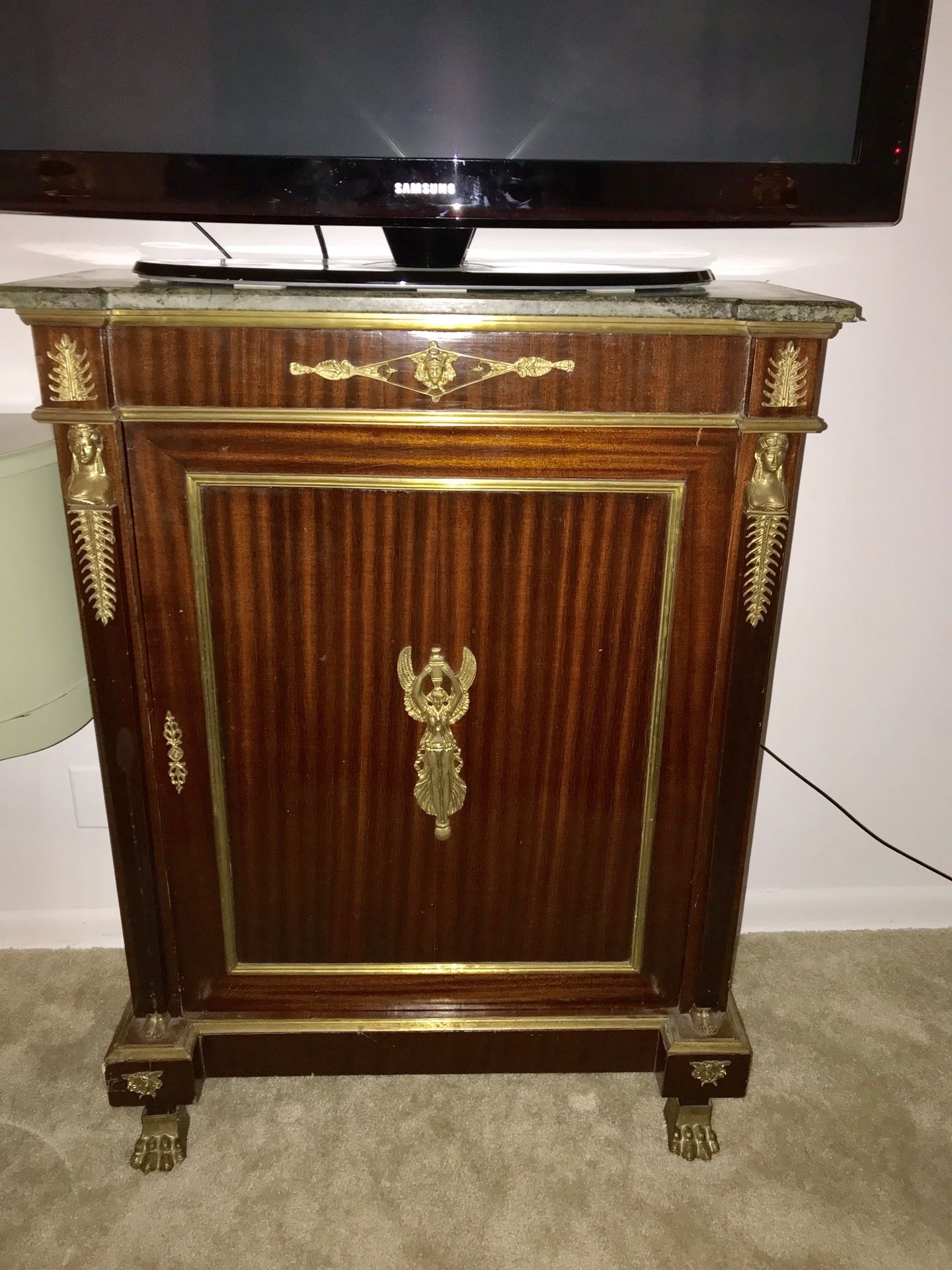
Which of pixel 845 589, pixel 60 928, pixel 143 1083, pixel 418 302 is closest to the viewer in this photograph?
pixel 418 302

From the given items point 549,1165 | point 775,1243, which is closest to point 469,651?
point 549,1165

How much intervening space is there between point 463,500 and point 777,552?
0.36 meters

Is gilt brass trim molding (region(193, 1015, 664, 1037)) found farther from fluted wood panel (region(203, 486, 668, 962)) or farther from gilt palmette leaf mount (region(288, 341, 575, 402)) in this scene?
gilt palmette leaf mount (region(288, 341, 575, 402))

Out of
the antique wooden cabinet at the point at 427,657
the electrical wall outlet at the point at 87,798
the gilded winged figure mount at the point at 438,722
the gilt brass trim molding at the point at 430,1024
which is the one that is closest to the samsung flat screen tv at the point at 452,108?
the antique wooden cabinet at the point at 427,657

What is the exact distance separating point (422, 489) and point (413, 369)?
128 millimetres

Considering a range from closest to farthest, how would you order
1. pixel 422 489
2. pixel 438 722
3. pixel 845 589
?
pixel 422 489
pixel 438 722
pixel 845 589

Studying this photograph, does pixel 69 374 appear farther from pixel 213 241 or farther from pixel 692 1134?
pixel 692 1134

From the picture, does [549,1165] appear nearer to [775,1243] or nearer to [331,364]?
[775,1243]

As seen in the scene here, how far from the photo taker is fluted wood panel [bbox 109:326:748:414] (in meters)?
0.93

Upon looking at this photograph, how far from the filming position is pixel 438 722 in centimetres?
110

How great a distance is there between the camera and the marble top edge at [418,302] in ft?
2.93

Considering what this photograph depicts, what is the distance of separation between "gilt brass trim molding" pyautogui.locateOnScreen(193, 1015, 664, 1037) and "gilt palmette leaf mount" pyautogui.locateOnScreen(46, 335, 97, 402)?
84cm

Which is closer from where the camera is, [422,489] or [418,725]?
[422,489]

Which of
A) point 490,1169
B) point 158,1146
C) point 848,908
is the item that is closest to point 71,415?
point 158,1146
